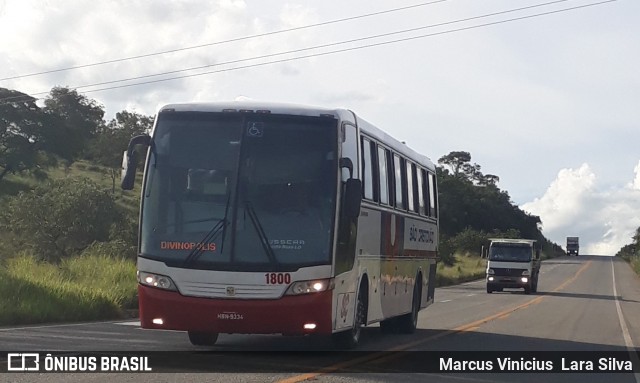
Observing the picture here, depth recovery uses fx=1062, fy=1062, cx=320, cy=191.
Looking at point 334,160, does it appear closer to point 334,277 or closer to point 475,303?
point 334,277

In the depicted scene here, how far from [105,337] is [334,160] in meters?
4.98

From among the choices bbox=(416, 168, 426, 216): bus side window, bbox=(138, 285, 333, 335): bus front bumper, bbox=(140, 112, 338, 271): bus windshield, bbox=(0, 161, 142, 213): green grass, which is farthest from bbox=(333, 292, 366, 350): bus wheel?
bbox=(0, 161, 142, 213): green grass

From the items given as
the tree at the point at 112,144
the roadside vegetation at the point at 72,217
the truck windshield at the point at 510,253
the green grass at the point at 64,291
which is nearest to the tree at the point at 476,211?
the roadside vegetation at the point at 72,217

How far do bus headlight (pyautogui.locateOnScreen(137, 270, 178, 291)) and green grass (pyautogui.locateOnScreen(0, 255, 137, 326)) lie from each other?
6.47 meters

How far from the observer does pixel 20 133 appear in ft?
229

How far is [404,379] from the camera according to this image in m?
12.1

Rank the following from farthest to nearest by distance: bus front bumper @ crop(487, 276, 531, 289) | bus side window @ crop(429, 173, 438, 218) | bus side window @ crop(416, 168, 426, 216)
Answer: bus front bumper @ crop(487, 276, 531, 289) → bus side window @ crop(429, 173, 438, 218) → bus side window @ crop(416, 168, 426, 216)

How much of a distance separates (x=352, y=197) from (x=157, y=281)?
8.83 feet

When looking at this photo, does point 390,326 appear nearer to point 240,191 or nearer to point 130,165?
point 240,191

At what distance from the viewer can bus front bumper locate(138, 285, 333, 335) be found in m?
12.9

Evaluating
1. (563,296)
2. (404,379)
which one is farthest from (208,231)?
(563,296)

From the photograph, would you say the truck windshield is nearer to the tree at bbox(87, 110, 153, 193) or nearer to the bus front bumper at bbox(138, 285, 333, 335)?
the bus front bumper at bbox(138, 285, 333, 335)

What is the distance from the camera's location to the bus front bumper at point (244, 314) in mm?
12914

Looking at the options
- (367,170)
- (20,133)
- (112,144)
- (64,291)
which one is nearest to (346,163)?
(367,170)
